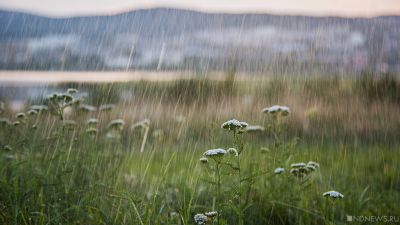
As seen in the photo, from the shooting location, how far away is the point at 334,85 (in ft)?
24.0

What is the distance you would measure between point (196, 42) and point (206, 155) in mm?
7369

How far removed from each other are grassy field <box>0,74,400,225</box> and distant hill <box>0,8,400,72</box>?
1008mm

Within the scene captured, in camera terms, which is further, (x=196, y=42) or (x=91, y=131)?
(x=196, y=42)

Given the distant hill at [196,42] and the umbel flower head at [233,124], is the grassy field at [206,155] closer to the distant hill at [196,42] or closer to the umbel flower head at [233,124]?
the umbel flower head at [233,124]

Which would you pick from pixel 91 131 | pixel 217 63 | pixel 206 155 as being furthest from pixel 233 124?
pixel 217 63

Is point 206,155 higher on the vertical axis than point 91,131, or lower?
lower

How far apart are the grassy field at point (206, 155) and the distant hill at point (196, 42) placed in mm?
1008

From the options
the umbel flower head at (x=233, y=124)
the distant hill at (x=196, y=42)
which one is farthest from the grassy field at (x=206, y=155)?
the distant hill at (x=196, y=42)

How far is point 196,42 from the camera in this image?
9.91 m

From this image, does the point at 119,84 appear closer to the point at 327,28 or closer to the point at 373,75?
the point at 373,75

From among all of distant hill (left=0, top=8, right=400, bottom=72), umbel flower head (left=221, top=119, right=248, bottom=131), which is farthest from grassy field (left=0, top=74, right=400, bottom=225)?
distant hill (left=0, top=8, right=400, bottom=72)

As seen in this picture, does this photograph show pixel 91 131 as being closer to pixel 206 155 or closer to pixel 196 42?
pixel 206 155

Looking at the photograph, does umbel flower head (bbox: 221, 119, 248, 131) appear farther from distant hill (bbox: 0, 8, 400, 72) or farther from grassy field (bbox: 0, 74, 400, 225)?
distant hill (bbox: 0, 8, 400, 72)

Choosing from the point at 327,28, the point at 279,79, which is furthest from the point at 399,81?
the point at 327,28
